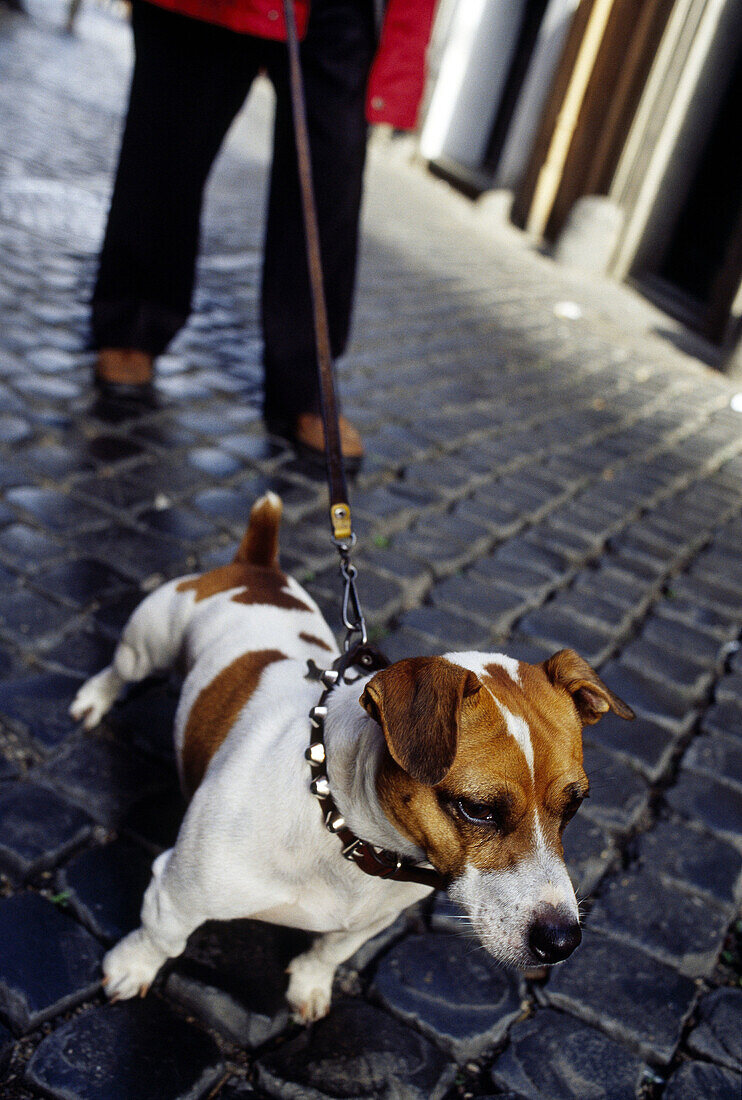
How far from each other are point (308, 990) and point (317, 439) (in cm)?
284

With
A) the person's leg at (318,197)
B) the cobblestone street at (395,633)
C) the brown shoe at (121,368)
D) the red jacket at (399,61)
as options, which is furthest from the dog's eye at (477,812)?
the brown shoe at (121,368)

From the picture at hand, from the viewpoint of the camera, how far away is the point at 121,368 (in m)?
4.45

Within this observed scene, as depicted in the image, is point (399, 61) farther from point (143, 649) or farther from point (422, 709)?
point (422, 709)

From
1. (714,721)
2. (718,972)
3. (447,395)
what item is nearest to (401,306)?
(447,395)

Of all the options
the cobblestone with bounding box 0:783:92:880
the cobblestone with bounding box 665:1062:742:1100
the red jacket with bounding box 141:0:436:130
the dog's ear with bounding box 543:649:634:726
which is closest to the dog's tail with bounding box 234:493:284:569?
the cobblestone with bounding box 0:783:92:880

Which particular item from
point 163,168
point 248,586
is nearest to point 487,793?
point 248,586

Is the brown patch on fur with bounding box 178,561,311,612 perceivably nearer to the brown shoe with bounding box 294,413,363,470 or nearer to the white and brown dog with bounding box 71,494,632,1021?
the white and brown dog with bounding box 71,494,632,1021

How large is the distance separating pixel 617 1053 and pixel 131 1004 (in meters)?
1.03

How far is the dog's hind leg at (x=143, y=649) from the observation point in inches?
90.5

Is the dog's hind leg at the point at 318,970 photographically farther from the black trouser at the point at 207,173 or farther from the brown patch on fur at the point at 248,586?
the black trouser at the point at 207,173

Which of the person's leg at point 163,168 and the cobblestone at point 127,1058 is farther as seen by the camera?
the person's leg at point 163,168

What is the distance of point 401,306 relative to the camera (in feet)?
24.1

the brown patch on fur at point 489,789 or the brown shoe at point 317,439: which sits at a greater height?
the brown patch on fur at point 489,789

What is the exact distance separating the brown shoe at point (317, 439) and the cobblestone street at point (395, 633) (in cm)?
12
